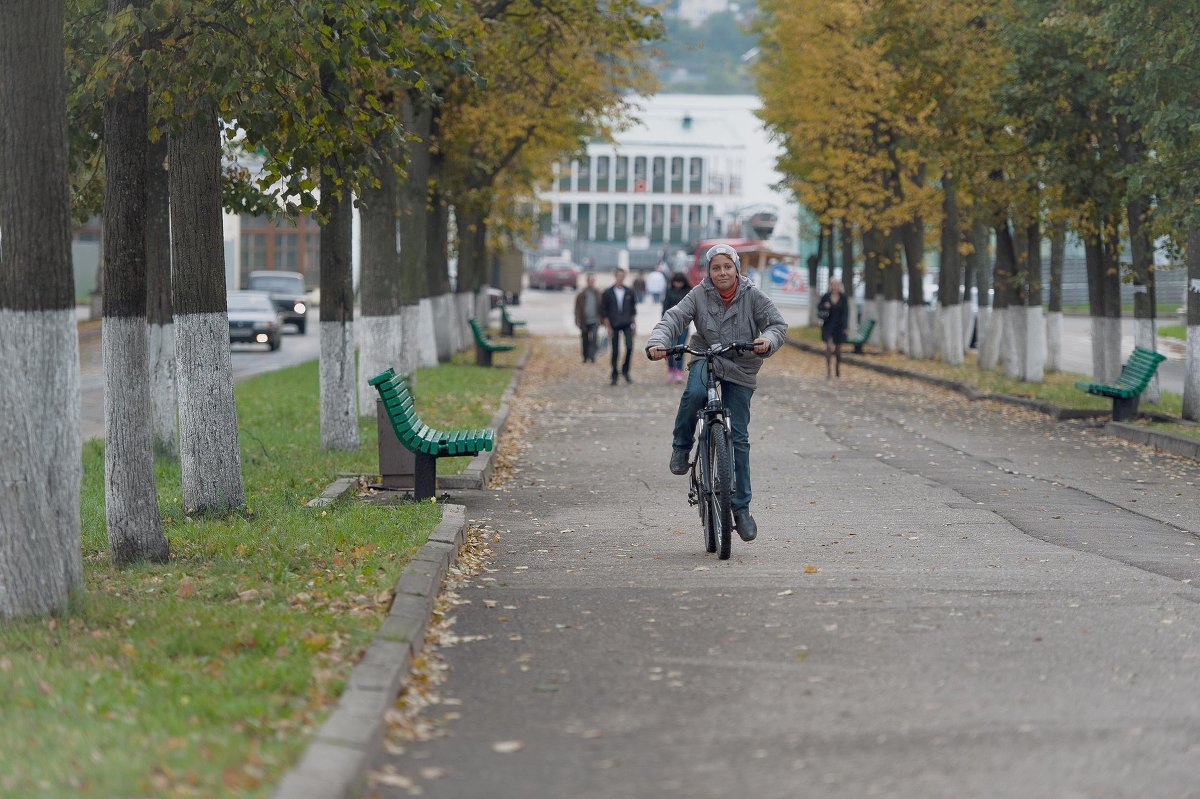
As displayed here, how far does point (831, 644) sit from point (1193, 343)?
14.1 metres

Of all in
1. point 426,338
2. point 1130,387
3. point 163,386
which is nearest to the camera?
Result: point 163,386

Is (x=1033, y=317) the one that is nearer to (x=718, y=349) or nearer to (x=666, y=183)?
(x=718, y=349)

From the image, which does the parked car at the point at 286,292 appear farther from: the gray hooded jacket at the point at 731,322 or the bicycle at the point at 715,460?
the bicycle at the point at 715,460

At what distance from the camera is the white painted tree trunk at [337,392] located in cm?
1605

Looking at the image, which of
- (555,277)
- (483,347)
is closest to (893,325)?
(483,347)

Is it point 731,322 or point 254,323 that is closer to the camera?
point 731,322

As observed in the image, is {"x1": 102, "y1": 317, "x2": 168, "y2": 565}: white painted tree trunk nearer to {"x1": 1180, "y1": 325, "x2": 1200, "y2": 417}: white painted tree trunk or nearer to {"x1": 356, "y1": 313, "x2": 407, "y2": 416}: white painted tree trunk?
{"x1": 356, "y1": 313, "x2": 407, "y2": 416}: white painted tree trunk

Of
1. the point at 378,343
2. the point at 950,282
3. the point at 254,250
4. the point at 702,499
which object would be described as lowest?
the point at 702,499

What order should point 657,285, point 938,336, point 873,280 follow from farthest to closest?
point 657,285
point 873,280
point 938,336

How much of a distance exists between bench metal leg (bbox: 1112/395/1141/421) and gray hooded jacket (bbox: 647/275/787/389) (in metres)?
11.2

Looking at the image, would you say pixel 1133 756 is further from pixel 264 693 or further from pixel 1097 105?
pixel 1097 105

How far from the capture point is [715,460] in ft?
34.4

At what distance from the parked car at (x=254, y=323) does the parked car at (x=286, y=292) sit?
950 centimetres

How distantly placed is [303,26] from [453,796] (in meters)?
5.90
